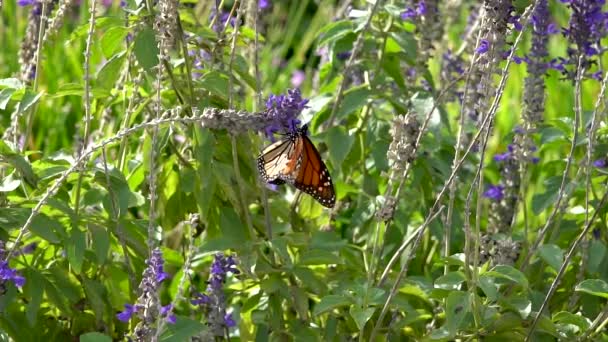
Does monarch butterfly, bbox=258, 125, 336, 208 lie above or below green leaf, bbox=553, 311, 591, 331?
above

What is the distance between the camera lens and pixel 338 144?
337cm

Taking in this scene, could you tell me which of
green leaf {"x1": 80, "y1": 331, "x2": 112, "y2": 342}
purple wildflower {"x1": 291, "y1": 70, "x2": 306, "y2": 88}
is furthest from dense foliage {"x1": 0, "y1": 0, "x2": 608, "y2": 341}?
purple wildflower {"x1": 291, "y1": 70, "x2": 306, "y2": 88}

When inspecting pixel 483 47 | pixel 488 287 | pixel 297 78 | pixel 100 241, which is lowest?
pixel 488 287

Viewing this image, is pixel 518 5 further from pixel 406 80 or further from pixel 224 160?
pixel 406 80

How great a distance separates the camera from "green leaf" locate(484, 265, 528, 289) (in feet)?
8.63

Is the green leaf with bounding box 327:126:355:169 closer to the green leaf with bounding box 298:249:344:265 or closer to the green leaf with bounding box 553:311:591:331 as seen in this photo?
the green leaf with bounding box 298:249:344:265

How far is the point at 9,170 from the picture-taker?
10.3ft

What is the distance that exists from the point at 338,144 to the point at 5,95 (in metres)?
1.09

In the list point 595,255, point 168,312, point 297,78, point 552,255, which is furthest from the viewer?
point 297,78

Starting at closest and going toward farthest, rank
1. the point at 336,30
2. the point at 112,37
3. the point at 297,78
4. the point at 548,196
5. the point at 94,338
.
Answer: the point at 94,338
the point at 112,37
the point at 548,196
the point at 336,30
the point at 297,78

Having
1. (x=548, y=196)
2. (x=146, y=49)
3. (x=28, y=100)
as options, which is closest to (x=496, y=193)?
(x=548, y=196)

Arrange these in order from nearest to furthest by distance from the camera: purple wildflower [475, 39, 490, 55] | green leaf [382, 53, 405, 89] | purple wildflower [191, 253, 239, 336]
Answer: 1. purple wildflower [475, 39, 490, 55]
2. purple wildflower [191, 253, 239, 336]
3. green leaf [382, 53, 405, 89]

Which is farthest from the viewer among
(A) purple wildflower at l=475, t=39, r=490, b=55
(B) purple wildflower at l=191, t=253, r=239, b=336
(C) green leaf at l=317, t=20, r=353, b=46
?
(C) green leaf at l=317, t=20, r=353, b=46

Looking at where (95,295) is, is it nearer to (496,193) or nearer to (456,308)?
(456,308)
